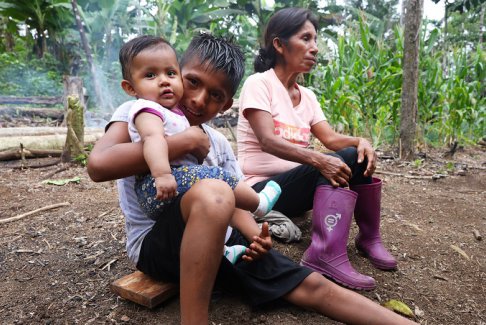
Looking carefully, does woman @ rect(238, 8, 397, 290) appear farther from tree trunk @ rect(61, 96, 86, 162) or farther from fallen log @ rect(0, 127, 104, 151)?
fallen log @ rect(0, 127, 104, 151)

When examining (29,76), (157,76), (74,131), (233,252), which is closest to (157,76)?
(157,76)

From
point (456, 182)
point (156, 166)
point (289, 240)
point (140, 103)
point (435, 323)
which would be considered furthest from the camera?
point (456, 182)

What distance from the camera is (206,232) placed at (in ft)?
3.33

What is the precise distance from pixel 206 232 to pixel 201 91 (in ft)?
1.72

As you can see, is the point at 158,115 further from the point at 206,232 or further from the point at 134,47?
the point at 206,232

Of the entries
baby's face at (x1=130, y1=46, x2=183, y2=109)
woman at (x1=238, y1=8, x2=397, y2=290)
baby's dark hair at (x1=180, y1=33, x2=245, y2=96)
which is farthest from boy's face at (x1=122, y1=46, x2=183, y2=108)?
woman at (x1=238, y1=8, x2=397, y2=290)

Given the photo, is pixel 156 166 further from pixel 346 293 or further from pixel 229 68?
pixel 346 293

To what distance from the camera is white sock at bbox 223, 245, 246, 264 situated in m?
1.37

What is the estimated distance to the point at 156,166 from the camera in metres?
1.02

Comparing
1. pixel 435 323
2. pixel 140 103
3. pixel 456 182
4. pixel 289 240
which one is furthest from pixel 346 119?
pixel 140 103

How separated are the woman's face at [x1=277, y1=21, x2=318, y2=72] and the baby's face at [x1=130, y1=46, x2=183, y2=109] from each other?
2.88 feet

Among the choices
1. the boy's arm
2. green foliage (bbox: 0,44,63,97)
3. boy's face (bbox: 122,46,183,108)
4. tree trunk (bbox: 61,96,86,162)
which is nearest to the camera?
the boy's arm

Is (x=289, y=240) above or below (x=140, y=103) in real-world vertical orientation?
below

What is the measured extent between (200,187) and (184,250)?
0.58ft
